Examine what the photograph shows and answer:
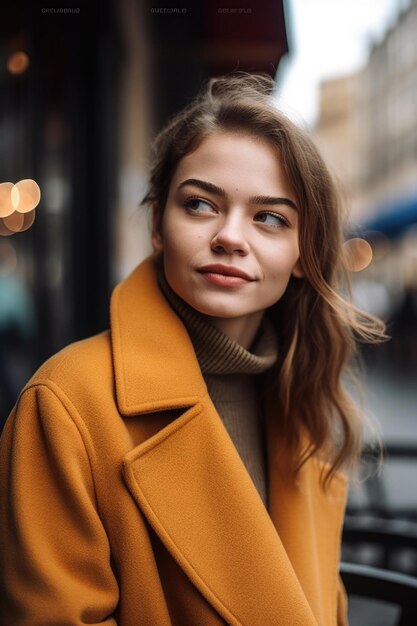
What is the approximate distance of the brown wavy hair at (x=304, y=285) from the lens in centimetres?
163

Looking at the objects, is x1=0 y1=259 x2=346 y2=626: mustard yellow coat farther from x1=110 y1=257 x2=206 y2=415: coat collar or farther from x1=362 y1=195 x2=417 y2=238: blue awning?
x1=362 y1=195 x2=417 y2=238: blue awning

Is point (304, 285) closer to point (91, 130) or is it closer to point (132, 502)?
point (132, 502)

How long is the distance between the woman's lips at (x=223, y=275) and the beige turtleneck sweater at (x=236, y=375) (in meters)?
0.15

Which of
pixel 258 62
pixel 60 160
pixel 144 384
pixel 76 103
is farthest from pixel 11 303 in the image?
pixel 144 384

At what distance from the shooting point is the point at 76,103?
443 cm

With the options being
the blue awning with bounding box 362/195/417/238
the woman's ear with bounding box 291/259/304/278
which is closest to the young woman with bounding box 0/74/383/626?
the woman's ear with bounding box 291/259/304/278

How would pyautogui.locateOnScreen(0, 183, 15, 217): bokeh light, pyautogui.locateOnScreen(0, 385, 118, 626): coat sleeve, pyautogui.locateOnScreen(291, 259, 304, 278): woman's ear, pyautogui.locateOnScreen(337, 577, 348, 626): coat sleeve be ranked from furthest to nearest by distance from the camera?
pyautogui.locateOnScreen(0, 183, 15, 217): bokeh light, pyautogui.locateOnScreen(337, 577, 348, 626): coat sleeve, pyautogui.locateOnScreen(291, 259, 304, 278): woman's ear, pyautogui.locateOnScreen(0, 385, 118, 626): coat sleeve

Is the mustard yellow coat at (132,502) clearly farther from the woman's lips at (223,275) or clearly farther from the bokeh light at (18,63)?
the bokeh light at (18,63)

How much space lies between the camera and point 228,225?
1.53 metres

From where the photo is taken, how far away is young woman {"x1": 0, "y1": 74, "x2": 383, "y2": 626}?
1374 mm

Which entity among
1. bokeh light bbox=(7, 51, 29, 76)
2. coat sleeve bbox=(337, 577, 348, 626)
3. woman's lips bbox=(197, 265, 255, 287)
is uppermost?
bokeh light bbox=(7, 51, 29, 76)

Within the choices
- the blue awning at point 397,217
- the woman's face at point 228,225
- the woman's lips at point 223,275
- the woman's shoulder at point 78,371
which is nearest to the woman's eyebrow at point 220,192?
the woman's face at point 228,225

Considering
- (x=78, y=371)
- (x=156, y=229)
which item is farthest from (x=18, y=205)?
(x=78, y=371)

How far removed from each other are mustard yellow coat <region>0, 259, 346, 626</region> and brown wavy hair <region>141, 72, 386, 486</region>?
38 cm
